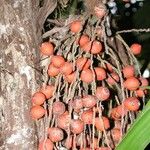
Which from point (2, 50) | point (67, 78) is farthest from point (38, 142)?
point (2, 50)

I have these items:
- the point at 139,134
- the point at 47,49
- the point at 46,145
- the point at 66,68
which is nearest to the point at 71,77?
the point at 66,68

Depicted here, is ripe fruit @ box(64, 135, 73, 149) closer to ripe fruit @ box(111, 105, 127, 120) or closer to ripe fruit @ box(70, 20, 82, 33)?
ripe fruit @ box(111, 105, 127, 120)

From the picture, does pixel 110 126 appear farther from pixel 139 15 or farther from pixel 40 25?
pixel 139 15

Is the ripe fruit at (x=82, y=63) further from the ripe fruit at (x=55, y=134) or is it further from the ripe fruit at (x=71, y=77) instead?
the ripe fruit at (x=55, y=134)

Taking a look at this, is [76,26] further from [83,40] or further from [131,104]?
[131,104]

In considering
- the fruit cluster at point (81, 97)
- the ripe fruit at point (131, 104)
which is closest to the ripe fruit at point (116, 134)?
the fruit cluster at point (81, 97)

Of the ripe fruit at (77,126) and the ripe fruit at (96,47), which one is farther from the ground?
the ripe fruit at (96,47)

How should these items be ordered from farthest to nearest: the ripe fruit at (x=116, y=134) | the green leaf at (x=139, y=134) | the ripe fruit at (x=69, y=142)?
the ripe fruit at (x=116, y=134) → the ripe fruit at (x=69, y=142) → the green leaf at (x=139, y=134)
